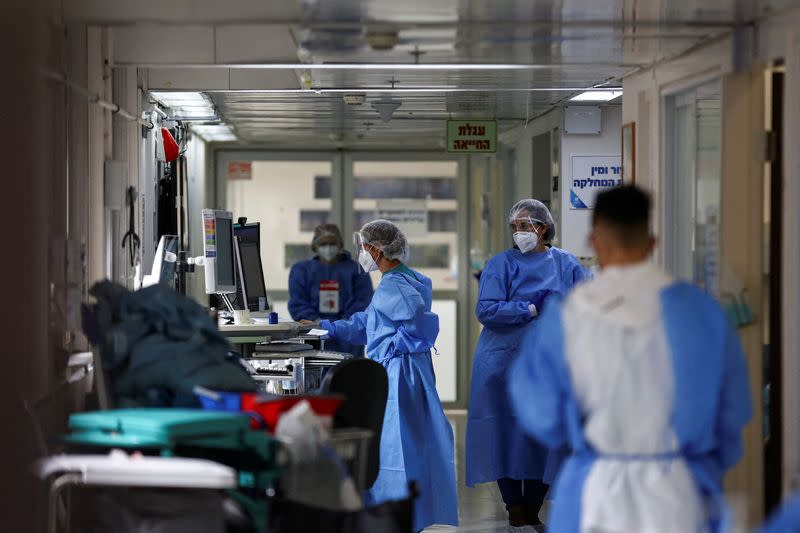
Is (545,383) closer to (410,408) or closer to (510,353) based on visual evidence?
(410,408)

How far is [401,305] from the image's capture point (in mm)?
5723

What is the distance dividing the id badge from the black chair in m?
4.55

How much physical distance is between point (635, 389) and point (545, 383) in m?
0.24

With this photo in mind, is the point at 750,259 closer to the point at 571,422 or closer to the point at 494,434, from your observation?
the point at 571,422

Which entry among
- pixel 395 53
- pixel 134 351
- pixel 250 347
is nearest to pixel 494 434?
pixel 250 347

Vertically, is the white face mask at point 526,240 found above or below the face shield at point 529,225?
below

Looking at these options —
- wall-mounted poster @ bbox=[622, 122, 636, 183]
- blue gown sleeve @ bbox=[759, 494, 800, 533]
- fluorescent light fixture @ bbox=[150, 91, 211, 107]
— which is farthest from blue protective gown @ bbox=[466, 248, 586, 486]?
blue gown sleeve @ bbox=[759, 494, 800, 533]

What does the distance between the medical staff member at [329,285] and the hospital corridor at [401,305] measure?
1.74 m

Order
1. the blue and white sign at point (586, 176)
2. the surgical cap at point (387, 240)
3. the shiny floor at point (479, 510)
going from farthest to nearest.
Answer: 1. the blue and white sign at point (586, 176)
2. the shiny floor at point (479, 510)
3. the surgical cap at point (387, 240)

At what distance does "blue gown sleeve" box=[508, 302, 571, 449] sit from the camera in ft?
10.00

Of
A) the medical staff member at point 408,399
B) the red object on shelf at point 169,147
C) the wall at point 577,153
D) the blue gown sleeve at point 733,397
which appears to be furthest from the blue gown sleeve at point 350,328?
the blue gown sleeve at point 733,397

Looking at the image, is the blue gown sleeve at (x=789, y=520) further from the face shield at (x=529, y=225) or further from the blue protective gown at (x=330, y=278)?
the blue protective gown at (x=330, y=278)

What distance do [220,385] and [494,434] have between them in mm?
2835

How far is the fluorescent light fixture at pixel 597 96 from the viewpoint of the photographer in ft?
23.0
